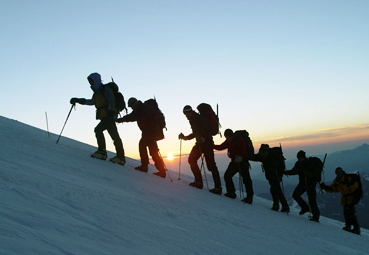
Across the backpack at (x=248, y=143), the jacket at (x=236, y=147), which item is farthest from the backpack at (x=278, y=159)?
the jacket at (x=236, y=147)

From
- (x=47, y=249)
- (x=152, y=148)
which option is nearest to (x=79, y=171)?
(x=152, y=148)

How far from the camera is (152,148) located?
8.29 meters

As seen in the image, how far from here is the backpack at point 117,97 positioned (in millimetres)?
7832

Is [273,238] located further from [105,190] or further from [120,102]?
[120,102]

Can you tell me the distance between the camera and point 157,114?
8.20 metres

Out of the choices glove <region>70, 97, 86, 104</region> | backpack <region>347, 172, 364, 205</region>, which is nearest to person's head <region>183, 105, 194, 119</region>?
glove <region>70, 97, 86, 104</region>

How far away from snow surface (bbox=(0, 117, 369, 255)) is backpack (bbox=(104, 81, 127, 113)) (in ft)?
8.64

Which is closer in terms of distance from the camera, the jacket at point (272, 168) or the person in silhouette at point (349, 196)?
the jacket at point (272, 168)

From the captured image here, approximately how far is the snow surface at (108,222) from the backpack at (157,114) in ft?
8.46

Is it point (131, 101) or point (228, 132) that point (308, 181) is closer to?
point (228, 132)

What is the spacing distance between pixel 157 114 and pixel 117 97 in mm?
1170

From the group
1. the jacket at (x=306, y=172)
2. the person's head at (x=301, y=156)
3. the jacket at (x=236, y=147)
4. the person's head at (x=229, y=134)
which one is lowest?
the jacket at (x=306, y=172)

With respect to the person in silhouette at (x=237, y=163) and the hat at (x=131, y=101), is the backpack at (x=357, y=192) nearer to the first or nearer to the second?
the person in silhouette at (x=237, y=163)

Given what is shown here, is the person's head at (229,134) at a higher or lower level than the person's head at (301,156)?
higher
